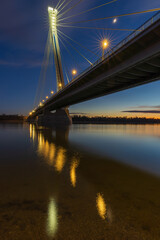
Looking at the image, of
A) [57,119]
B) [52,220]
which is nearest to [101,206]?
[52,220]

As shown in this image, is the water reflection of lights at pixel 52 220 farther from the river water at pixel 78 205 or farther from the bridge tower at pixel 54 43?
the bridge tower at pixel 54 43

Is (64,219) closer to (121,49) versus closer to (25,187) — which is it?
(25,187)

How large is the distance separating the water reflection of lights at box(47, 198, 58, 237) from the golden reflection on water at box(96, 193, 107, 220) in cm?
114

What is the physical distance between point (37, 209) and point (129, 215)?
94.7 inches

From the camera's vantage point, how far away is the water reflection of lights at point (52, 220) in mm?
3005

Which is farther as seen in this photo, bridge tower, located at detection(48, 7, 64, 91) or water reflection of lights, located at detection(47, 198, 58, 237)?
bridge tower, located at detection(48, 7, 64, 91)

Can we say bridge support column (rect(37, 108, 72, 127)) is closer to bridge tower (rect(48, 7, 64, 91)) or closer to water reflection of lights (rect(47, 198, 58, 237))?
bridge tower (rect(48, 7, 64, 91))

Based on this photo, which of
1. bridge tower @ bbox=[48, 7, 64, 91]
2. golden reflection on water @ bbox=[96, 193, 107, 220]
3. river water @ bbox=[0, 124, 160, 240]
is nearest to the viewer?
river water @ bbox=[0, 124, 160, 240]

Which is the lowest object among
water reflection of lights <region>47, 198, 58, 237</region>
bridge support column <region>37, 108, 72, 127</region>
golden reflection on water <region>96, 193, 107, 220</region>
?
golden reflection on water <region>96, 193, 107, 220</region>

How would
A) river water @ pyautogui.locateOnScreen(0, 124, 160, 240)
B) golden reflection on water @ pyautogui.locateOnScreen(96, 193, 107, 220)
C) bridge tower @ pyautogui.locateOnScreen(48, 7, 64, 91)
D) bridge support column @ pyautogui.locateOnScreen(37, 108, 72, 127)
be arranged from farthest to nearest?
bridge support column @ pyautogui.locateOnScreen(37, 108, 72, 127), bridge tower @ pyautogui.locateOnScreen(48, 7, 64, 91), golden reflection on water @ pyautogui.locateOnScreen(96, 193, 107, 220), river water @ pyautogui.locateOnScreen(0, 124, 160, 240)

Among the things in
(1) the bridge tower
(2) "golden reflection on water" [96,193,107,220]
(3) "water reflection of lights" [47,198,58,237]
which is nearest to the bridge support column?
(1) the bridge tower

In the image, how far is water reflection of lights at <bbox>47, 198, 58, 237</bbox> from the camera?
3005 mm

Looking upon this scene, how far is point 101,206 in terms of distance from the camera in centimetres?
398

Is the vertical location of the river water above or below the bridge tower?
below
